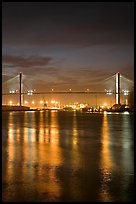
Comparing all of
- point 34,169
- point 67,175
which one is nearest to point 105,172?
point 67,175

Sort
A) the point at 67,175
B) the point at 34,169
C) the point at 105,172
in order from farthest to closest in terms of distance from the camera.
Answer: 1. the point at 34,169
2. the point at 105,172
3. the point at 67,175

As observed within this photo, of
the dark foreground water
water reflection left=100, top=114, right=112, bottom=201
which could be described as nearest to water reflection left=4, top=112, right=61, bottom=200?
the dark foreground water

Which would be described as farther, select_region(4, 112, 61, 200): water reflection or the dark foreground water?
select_region(4, 112, 61, 200): water reflection

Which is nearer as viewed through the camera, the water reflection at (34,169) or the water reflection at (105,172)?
the water reflection at (105,172)

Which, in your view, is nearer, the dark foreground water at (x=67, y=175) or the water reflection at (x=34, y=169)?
the dark foreground water at (x=67, y=175)

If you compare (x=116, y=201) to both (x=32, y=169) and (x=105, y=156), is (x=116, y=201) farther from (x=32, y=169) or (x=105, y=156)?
(x=105, y=156)

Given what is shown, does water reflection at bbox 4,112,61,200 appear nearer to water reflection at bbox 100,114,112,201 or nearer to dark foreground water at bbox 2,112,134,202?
dark foreground water at bbox 2,112,134,202

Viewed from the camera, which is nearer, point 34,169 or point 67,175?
point 67,175

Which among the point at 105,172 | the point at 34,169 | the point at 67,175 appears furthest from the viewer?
the point at 34,169

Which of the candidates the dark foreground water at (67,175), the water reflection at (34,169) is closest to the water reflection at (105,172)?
the dark foreground water at (67,175)

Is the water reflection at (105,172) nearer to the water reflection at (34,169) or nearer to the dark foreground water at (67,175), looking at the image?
the dark foreground water at (67,175)

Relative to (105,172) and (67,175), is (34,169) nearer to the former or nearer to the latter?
(67,175)
